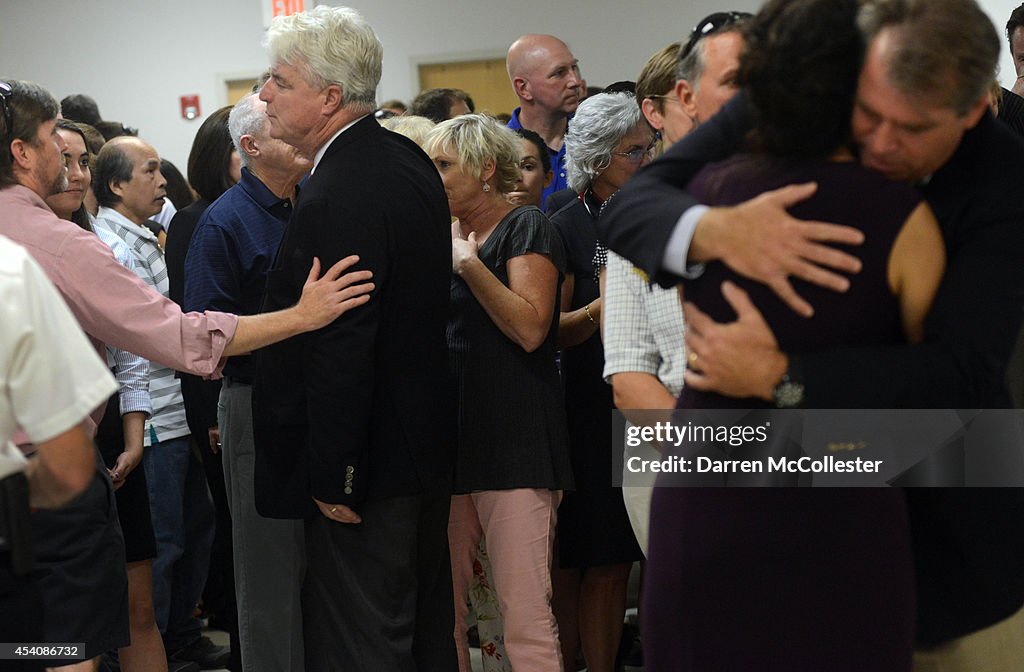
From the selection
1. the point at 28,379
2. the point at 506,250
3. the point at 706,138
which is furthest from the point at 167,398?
the point at 706,138

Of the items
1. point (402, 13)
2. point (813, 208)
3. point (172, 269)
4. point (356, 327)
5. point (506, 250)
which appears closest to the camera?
point (813, 208)

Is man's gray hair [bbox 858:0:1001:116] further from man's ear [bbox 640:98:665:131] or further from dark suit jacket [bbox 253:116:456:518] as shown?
dark suit jacket [bbox 253:116:456:518]

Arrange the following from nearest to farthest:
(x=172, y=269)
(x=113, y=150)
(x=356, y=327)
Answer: (x=356, y=327)
(x=172, y=269)
(x=113, y=150)

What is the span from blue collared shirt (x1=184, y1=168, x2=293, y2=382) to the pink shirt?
1.47 ft

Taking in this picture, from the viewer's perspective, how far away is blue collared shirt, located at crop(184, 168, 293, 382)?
9.65 ft

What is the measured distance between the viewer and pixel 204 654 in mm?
3982

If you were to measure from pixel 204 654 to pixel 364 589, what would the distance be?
1755mm

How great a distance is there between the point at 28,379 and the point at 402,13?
26.2 feet

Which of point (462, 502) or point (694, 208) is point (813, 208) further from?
point (462, 502)

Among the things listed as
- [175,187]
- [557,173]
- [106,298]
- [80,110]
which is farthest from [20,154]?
[80,110]

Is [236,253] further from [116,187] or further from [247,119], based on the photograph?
[116,187]

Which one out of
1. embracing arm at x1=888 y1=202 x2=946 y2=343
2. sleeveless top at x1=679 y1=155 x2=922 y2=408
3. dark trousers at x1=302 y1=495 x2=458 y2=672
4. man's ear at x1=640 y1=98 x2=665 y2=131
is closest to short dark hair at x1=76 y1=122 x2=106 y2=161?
dark trousers at x1=302 y1=495 x2=458 y2=672

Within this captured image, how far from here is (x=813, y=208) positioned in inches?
56.4

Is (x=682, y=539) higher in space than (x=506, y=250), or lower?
lower
